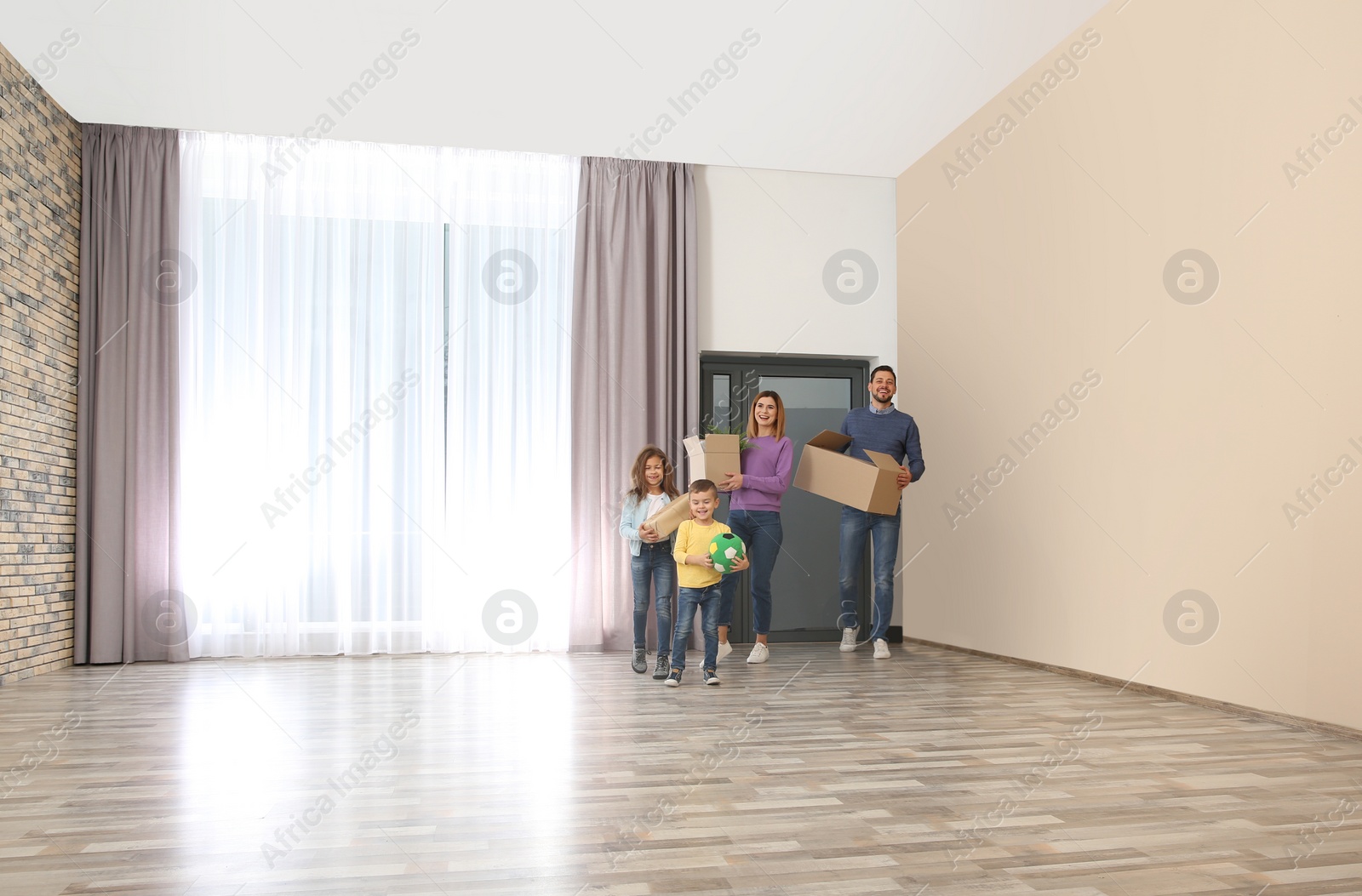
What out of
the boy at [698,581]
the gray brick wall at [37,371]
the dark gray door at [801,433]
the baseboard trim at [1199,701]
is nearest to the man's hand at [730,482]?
the boy at [698,581]

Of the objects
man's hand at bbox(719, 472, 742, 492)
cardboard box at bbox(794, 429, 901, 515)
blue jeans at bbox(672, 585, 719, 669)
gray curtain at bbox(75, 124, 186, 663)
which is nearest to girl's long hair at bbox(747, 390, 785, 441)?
cardboard box at bbox(794, 429, 901, 515)

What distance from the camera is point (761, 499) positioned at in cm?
505

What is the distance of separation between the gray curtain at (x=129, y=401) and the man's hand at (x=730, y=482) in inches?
114

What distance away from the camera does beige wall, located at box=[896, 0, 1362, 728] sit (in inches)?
127

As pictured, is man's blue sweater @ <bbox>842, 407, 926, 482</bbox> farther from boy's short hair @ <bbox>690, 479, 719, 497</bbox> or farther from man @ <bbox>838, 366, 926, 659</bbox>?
boy's short hair @ <bbox>690, 479, 719, 497</bbox>

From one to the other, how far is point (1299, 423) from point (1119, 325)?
982 millimetres

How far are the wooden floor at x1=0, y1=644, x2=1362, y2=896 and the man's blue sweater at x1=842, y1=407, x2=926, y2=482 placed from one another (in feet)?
4.66

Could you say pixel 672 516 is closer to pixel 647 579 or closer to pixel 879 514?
pixel 647 579

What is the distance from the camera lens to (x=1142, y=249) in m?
4.04

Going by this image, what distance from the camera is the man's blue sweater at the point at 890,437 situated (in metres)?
5.19

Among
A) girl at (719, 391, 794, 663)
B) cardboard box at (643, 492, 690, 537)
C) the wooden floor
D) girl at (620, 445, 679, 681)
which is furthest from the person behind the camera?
girl at (719, 391, 794, 663)

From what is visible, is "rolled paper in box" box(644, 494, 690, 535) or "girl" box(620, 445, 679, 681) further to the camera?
"girl" box(620, 445, 679, 681)

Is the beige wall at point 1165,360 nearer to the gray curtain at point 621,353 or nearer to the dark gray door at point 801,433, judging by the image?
the dark gray door at point 801,433

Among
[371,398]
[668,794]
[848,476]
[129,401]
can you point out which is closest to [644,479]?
[848,476]
